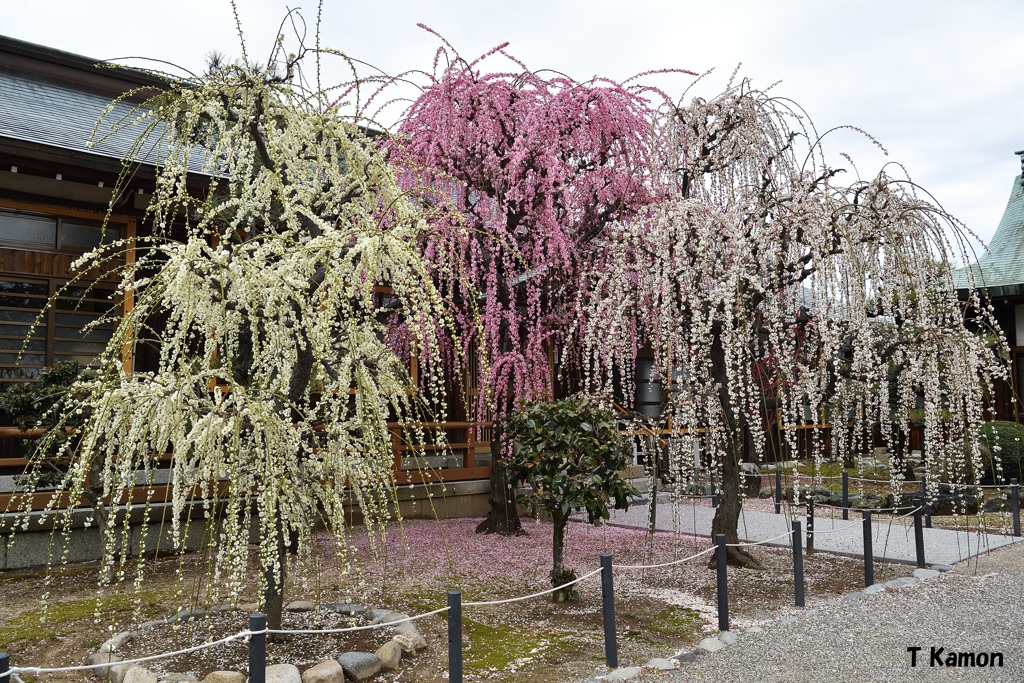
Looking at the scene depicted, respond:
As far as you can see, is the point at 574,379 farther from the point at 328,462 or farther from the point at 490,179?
the point at 328,462

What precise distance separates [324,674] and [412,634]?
913mm

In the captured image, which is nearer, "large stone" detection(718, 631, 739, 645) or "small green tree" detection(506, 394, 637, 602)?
"large stone" detection(718, 631, 739, 645)

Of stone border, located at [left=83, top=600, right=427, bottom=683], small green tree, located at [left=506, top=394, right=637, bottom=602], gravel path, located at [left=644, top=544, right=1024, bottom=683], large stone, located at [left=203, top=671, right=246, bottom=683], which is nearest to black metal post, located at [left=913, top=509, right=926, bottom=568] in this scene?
gravel path, located at [left=644, top=544, right=1024, bottom=683]

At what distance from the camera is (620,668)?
482 centimetres

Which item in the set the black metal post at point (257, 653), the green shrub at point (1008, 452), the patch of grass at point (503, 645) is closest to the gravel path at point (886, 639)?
the patch of grass at point (503, 645)

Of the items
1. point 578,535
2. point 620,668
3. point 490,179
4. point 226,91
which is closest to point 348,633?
point 620,668

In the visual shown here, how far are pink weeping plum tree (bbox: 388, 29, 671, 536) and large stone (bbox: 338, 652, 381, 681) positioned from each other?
4664 millimetres

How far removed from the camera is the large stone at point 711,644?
17.3 feet

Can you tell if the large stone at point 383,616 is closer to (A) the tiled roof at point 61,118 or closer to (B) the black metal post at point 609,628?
(B) the black metal post at point 609,628

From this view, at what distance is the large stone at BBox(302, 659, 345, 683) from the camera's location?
13.8ft

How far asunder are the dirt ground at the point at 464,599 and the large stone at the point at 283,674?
0.92 feet

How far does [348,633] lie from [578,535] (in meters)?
5.22

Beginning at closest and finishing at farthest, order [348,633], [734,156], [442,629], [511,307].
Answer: [348,633], [442,629], [734,156], [511,307]

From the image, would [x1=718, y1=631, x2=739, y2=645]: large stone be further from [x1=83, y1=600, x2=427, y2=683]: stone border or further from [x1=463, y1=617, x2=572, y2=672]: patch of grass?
[x1=83, y1=600, x2=427, y2=683]: stone border
